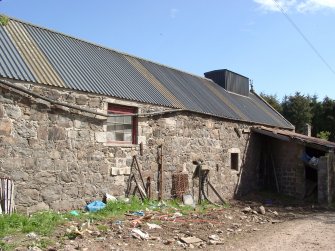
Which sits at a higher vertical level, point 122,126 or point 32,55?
point 32,55

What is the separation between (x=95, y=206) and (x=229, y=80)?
42.2ft

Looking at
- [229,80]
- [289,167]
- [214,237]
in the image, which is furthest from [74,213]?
[229,80]

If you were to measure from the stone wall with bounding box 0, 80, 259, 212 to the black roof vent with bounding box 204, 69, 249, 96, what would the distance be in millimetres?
7532

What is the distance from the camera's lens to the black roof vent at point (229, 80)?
20.5 metres

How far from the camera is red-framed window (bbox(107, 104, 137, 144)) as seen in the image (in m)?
10.8

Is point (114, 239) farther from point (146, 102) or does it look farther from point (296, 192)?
point (296, 192)

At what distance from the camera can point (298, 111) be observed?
120 ft

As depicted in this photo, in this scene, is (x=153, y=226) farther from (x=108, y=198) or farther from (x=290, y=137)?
(x=290, y=137)

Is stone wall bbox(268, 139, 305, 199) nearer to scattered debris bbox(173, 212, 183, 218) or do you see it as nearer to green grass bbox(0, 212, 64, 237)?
scattered debris bbox(173, 212, 183, 218)

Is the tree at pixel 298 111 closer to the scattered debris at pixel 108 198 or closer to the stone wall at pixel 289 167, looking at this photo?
the stone wall at pixel 289 167

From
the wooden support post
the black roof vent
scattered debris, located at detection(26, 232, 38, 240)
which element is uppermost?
the black roof vent

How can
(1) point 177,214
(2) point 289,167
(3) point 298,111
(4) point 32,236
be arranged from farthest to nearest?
(3) point 298,111 → (2) point 289,167 → (1) point 177,214 → (4) point 32,236

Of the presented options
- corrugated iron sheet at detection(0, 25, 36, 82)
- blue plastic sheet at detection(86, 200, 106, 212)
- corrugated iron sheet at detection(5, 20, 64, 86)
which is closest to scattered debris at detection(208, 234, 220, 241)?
blue plastic sheet at detection(86, 200, 106, 212)

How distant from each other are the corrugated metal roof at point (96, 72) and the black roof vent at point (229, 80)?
294 centimetres
